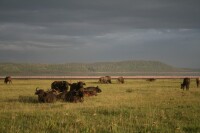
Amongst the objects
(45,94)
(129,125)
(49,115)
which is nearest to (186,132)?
(129,125)

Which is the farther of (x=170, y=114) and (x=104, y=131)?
(x=170, y=114)

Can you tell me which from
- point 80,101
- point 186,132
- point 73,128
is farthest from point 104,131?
point 80,101

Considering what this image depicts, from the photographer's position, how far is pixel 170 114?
15.7m

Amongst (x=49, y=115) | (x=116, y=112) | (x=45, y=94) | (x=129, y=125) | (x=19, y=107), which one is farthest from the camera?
(x=45, y=94)

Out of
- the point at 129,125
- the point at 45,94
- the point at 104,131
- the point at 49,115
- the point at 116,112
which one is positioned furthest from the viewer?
the point at 45,94

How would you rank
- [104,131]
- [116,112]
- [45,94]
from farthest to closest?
[45,94] → [116,112] → [104,131]

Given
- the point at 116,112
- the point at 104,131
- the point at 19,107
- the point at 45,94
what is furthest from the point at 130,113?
the point at 45,94

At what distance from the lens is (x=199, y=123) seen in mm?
13133

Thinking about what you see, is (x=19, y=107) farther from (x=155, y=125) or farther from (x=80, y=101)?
(x=155, y=125)

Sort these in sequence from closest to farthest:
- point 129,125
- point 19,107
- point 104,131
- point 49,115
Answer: point 104,131
point 129,125
point 49,115
point 19,107

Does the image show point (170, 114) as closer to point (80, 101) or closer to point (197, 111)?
point (197, 111)

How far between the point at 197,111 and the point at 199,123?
368cm

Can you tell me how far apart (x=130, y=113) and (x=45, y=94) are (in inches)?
329

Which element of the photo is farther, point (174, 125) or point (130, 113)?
point (130, 113)
